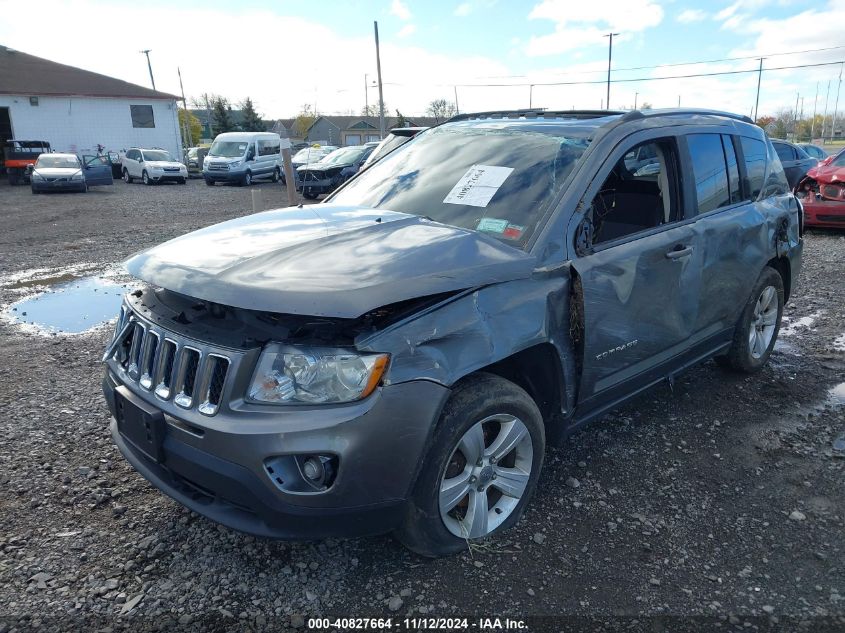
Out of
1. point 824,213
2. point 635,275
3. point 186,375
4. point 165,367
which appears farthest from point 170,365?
point 824,213

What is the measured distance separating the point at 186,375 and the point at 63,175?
23963mm

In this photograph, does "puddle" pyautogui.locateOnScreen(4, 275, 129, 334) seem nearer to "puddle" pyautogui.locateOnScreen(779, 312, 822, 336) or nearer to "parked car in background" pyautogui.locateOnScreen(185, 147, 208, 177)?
"puddle" pyautogui.locateOnScreen(779, 312, 822, 336)

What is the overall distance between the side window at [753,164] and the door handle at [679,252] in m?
1.15

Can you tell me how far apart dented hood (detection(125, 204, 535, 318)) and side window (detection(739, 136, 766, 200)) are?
8.16 feet

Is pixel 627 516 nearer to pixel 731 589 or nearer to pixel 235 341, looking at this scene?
pixel 731 589

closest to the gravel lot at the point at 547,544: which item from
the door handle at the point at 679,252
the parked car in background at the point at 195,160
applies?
the door handle at the point at 679,252

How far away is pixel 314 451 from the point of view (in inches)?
86.6

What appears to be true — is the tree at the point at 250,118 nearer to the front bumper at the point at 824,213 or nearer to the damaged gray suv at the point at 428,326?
the front bumper at the point at 824,213

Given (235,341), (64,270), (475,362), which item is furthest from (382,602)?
(64,270)

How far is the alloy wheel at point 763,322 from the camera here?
182 inches

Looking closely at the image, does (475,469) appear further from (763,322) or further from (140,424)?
(763,322)

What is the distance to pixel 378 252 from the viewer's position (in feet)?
8.82

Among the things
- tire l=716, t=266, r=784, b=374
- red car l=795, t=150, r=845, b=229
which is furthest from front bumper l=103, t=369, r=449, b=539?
red car l=795, t=150, r=845, b=229

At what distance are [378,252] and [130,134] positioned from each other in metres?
39.4
